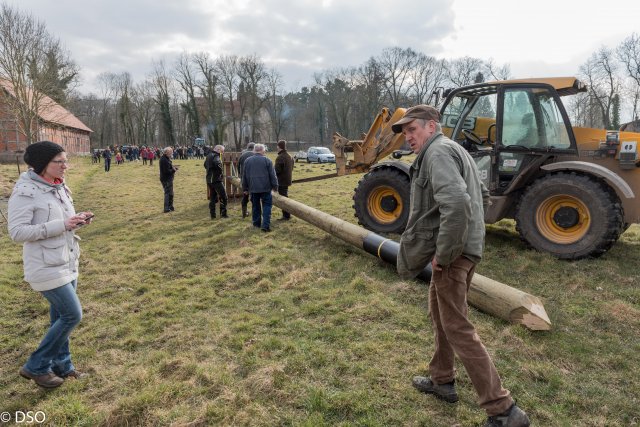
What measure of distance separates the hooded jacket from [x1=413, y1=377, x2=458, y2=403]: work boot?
292cm

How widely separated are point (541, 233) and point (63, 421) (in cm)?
639

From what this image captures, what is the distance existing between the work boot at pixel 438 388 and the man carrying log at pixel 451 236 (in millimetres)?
362

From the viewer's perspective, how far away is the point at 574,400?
3.16 meters

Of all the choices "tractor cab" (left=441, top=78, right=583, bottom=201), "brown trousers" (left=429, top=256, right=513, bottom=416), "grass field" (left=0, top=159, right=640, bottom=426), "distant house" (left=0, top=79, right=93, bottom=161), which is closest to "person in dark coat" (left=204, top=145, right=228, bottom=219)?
"grass field" (left=0, top=159, right=640, bottom=426)

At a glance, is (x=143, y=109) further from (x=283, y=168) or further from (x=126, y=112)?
(x=283, y=168)

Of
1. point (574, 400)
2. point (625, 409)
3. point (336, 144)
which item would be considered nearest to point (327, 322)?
point (574, 400)

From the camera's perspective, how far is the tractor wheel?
7734mm

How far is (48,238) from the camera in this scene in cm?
322

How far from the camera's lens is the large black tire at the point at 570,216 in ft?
19.2

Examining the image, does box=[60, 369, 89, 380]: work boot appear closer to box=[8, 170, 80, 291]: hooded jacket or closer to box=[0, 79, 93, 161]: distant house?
box=[8, 170, 80, 291]: hooded jacket

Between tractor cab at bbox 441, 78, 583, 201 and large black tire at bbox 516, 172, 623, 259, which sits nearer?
large black tire at bbox 516, 172, 623, 259

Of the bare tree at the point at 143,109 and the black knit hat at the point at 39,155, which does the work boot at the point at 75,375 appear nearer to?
the black knit hat at the point at 39,155

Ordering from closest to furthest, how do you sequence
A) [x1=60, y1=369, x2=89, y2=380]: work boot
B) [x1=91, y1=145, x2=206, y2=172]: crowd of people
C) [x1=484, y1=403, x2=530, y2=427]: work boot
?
[x1=484, y1=403, x2=530, y2=427]: work boot
[x1=60, y1=369, x2=89, y2=380]: work boot
[x1=91, y1=145, x2=206, y2=172]: crowd of people

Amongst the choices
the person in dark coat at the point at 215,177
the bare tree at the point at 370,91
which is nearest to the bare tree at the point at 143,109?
the bare tree at the point at 370,91
